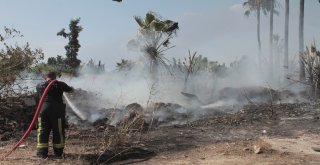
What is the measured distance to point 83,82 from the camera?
24328 mm

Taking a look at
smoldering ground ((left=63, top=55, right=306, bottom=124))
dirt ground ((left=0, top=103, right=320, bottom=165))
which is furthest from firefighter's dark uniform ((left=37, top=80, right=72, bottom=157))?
smoldering ground ((left=63, top=55, right=306, bottom=124))

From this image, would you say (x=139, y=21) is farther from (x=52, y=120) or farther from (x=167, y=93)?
(x=52, y=120)

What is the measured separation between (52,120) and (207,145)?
343cm

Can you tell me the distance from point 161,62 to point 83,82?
5137 mm

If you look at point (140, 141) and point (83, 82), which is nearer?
point (140, 141)

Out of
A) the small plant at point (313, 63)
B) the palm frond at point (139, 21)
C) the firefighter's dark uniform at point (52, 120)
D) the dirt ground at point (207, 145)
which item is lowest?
the dirt ground at point (207, 145)

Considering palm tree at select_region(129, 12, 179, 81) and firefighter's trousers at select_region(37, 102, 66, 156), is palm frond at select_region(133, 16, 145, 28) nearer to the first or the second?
palm tree at select_region(129, 12, 179, 81)

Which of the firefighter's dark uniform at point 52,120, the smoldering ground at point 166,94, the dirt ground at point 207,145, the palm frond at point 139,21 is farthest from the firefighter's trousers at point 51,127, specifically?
the palm frond at point 139,21

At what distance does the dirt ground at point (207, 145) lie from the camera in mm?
8430

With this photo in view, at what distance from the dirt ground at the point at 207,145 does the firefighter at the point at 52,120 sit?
228 mm

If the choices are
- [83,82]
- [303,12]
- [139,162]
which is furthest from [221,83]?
[139,162]

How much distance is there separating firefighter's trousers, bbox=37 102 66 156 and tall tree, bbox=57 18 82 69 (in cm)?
2691

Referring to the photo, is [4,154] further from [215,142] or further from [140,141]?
[215,142]

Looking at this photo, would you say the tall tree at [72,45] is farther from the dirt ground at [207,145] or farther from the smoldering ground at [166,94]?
the dirt ground at [207,145]
